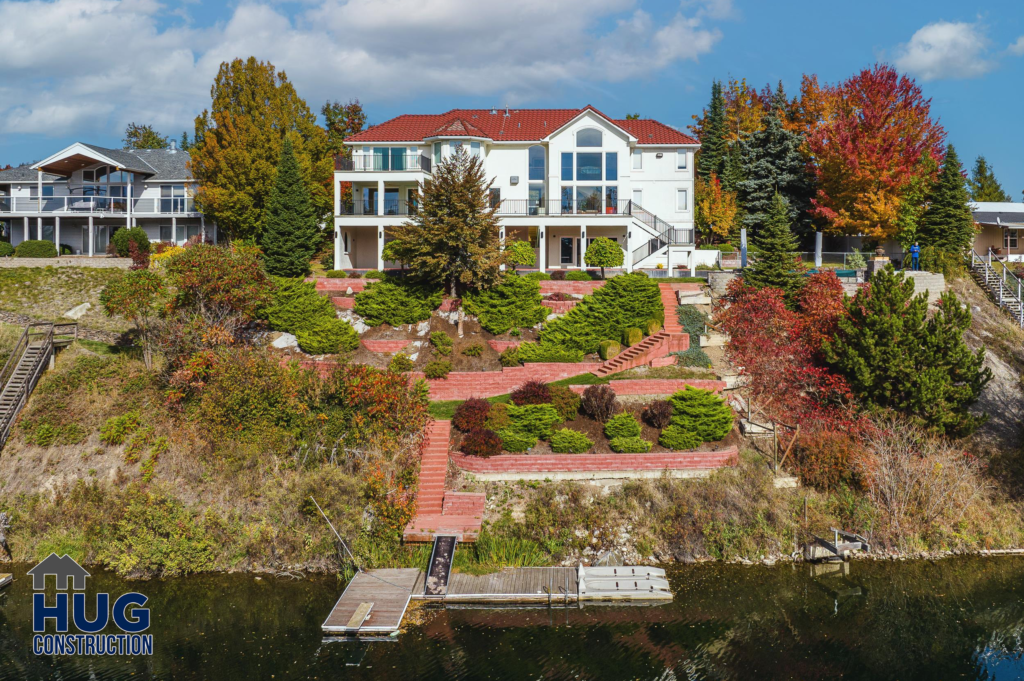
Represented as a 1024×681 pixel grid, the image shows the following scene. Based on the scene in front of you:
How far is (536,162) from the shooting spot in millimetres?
42125

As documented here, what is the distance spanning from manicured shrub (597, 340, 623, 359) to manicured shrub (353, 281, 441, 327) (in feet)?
24.2

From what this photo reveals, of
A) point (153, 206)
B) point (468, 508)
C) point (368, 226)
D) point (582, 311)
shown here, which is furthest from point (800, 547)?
point (153, 206)

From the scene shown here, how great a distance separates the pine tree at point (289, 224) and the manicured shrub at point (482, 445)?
17.3 meters

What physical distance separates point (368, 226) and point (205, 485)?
2083 cm

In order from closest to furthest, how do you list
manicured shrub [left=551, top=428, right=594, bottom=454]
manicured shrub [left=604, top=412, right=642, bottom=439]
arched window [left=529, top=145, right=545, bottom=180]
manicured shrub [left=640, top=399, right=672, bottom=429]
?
manicured shrub [left=551, top=428, right=594, bottom=454], manicured shrub [left=604, top=412, right=642, bottom=439], manicured shrub [left=640, top=399, right=672, bottom=429], arched window [left=529, top=145, right=545, bottom=180]

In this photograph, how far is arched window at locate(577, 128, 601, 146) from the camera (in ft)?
136

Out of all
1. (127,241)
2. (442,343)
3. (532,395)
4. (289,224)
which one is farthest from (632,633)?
(127,241)

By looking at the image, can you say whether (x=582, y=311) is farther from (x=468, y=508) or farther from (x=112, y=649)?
(x=112, y=649)

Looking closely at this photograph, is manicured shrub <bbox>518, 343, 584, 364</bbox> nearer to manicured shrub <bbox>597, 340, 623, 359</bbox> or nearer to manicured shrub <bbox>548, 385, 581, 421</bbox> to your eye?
manicured shrub <bbox>597, 340, 623, 359</bbox>

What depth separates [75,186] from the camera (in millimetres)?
45812

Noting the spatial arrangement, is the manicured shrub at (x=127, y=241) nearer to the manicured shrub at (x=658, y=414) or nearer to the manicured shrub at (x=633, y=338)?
the manicured shrub at (x=633, y=338)

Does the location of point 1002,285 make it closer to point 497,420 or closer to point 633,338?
point 633,338

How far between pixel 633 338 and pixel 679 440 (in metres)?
6.91

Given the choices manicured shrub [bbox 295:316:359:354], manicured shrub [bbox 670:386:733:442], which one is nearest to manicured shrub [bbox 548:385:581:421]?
manicured shrub [bbox 670:386:733:442]
